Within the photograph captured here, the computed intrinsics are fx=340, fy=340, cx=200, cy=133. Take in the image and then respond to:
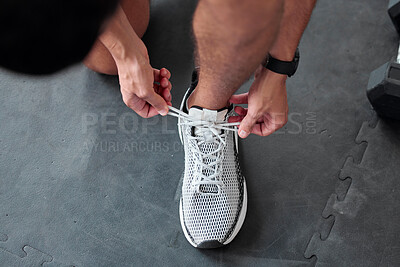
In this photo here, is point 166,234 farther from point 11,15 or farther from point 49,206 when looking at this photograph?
point 11,15

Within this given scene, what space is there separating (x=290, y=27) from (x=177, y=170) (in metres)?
0.53

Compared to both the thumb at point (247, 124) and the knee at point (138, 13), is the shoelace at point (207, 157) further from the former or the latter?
the knee at point (138, 13)

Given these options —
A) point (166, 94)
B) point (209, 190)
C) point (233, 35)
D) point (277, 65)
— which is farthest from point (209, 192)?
point (233, 35)

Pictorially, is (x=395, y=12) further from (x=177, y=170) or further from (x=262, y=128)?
(x=177, y=170)

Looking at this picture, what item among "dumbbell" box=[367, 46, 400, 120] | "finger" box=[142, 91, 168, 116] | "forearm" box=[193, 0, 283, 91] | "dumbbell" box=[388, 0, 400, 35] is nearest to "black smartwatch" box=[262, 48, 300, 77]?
"forearm" box=[193, 0, 283, 91]

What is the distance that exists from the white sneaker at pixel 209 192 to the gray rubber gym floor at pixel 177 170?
5cm

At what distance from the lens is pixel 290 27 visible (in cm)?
73

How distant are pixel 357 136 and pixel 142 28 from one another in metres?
0.77

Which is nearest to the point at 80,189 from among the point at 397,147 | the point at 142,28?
the point at 142,28

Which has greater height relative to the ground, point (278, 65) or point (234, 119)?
point (278, 65)

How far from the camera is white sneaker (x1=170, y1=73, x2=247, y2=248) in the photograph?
91 centimetres

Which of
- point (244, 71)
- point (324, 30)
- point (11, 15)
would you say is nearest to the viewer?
point (11, 15)

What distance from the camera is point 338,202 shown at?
3.25 feet

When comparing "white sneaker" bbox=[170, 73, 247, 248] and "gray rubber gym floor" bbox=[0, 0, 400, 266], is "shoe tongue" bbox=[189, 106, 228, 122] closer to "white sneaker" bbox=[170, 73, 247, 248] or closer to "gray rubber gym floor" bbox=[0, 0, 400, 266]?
"white sneaker" bbox=[170, 73, 247, 248]
